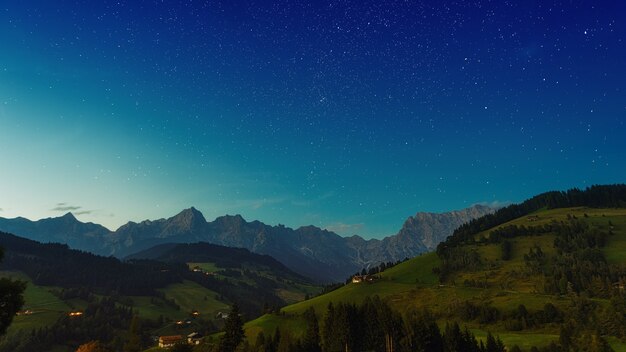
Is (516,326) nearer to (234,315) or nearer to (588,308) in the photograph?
(588,308)

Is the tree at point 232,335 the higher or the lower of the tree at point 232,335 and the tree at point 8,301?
the lower

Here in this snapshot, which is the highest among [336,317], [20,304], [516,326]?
[20,304]

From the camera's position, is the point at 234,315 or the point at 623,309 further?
the point at 623,309

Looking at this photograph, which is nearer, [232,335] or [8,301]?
[8,301]

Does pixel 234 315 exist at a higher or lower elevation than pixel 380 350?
higher

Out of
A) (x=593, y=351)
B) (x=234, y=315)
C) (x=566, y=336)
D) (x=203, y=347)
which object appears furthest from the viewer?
(x=203, y=347)

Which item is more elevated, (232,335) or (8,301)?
(8,301)

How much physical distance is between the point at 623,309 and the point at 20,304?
730ft

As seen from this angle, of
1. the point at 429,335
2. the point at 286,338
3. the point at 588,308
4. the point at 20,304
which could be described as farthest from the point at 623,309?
the point at 20,304

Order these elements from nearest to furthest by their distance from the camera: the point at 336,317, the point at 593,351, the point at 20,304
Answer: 1. the point at 20,304
2. the point at 593,351
3. the point at 336,317

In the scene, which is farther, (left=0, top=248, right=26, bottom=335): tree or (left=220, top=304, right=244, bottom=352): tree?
(left=220, top=304, right=244, bottom=352): tree

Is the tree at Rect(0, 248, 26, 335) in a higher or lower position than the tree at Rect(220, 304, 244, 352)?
higher

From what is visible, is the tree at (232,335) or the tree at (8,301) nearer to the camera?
the tree at (8,301)

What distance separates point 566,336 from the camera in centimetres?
15162
